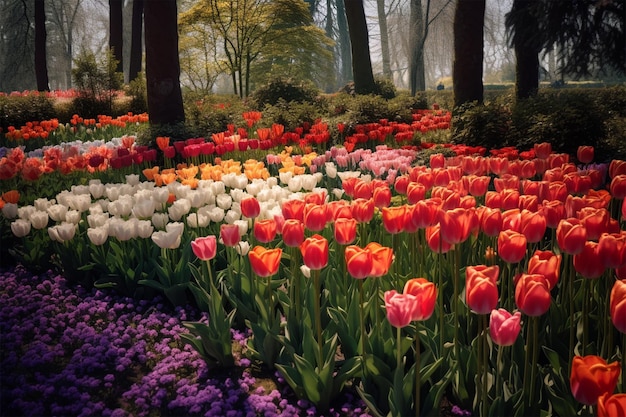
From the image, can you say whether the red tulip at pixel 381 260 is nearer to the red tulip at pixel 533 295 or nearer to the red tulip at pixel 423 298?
the red tulip at pixel 423 298

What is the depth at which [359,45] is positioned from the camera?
15.1 metres

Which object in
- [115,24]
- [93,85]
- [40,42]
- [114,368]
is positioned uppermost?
[115,24]

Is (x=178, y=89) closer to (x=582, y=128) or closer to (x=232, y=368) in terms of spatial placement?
(x=582, y=128)

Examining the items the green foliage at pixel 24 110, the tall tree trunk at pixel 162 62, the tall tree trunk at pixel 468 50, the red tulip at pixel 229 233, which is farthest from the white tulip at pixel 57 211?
the green foliage at pixel 24 110

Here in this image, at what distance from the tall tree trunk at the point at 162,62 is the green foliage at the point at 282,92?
5361 millimetres

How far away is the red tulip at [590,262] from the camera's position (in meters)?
1.98

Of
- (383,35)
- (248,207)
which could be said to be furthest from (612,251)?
(383,35)

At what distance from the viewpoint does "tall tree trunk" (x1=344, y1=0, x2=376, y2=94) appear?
1491 centimetres

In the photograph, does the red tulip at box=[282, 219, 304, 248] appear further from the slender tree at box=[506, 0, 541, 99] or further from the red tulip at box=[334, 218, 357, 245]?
the slender tree at box=[506, 0, 541, 99]

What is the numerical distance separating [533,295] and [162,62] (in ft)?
27.6

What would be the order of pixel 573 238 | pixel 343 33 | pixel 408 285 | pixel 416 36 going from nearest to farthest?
pixel 408 285
pixel 573 238
pixel 416 36
pixel 343 33

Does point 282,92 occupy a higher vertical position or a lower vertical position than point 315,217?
higher

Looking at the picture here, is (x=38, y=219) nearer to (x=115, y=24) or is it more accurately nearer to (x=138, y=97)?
(x=138, y=97)

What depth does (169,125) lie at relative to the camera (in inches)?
340
